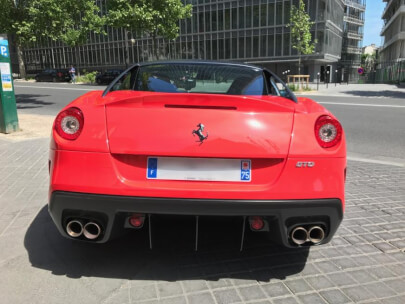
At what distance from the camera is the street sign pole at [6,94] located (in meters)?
7.80

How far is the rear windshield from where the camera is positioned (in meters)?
3.32

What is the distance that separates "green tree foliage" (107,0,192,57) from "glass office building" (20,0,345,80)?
801 cm

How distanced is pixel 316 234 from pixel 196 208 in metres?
0.84

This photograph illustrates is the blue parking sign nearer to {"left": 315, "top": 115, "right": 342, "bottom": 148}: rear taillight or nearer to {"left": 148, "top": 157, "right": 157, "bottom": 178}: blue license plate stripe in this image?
{"left": 148, "top": 157, "right": 157, "bottom": 178}: blue license plate stripe

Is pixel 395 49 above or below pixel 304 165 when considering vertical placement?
above

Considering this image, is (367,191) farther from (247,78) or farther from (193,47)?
(193,47)

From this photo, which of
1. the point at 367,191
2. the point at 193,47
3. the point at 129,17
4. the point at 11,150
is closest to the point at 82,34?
the point at 129,17

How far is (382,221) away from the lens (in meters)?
3.68

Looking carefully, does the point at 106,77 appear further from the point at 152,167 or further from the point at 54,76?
→ the point at 152,167

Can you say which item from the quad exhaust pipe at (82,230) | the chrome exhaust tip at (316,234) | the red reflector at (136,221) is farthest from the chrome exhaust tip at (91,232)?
the chrome exhaust tip at (316,234)

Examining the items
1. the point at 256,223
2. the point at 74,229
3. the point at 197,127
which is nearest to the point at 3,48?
the point at 74,229

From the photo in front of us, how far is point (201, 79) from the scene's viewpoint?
3.52 meters

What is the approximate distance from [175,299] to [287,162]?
114cm

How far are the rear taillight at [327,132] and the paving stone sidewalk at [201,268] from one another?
1.00m
